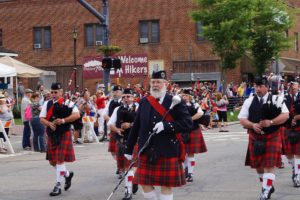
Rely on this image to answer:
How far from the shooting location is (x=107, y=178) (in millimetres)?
11625

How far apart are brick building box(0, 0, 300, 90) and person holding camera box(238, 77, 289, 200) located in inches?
1033

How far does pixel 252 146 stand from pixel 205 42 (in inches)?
1181

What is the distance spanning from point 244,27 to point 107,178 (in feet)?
75.9

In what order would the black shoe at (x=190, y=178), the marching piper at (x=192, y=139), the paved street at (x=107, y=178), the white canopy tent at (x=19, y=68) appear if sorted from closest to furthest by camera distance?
the paved street at (x=107, y=178) → the black shoe at (x=190, y=178) → the marching piper at (x=192, y=139) → the white canopy tent at (x=19, y=68)

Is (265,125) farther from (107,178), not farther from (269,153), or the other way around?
(107,178)

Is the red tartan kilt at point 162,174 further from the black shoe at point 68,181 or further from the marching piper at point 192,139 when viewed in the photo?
the marching piper at point 192,139

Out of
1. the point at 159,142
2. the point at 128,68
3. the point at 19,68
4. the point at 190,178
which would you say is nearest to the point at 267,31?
the point at 128,68

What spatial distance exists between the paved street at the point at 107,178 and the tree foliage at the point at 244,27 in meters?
16.7

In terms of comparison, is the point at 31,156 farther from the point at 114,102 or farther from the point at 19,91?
the point at 19,91

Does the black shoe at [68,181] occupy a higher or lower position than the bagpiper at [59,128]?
lower

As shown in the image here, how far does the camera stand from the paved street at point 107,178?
9625 millimetres

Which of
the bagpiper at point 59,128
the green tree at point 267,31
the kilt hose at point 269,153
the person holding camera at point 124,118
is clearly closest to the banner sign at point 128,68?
the green tree at point 267,31

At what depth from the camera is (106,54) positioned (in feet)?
72.3

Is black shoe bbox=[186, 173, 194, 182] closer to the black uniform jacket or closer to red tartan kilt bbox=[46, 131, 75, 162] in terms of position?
red tartan kilt bbox=[46, 131, 75, 162]
